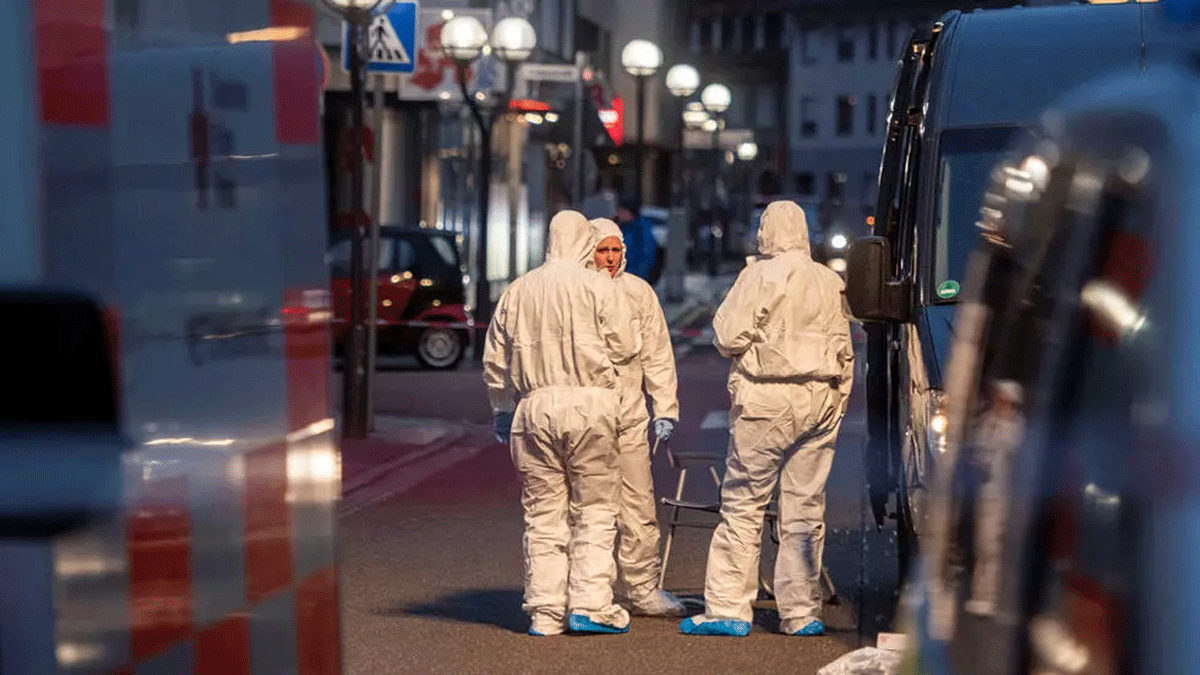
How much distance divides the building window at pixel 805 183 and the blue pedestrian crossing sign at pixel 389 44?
307 feet

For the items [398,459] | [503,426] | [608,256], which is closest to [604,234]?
[608,256]

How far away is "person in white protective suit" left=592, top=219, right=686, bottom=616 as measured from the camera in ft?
34.2

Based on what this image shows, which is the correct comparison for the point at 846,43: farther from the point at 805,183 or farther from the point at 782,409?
the point at 782,409

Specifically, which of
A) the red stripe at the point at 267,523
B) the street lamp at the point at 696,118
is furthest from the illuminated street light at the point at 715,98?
the red stripe at the point at 267,523

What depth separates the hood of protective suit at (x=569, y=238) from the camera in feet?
33.1

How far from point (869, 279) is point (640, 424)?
1.16 m

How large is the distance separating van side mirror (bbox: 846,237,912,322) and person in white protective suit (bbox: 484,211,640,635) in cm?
92

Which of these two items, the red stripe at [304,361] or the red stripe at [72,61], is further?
the red stripe at [304,361]

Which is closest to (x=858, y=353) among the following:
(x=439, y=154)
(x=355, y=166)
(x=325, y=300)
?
(x=355, y=166)

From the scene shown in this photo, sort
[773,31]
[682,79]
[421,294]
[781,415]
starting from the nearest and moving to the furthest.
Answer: [781,415] → [421,294] → [682,79] → [773,31]

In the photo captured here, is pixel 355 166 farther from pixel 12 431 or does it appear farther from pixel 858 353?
pixel 12 431

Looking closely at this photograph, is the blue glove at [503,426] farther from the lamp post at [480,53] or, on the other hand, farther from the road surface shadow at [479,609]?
the lamp post at [480,53]

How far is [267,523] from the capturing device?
3783 mm

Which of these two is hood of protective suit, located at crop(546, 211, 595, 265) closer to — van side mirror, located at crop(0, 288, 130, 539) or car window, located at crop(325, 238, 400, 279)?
van side mirror, located at crop(0, 288, 130, 539)
